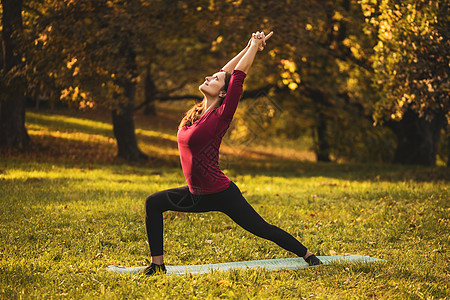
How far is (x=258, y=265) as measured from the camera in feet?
19.1

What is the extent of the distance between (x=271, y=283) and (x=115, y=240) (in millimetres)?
2695

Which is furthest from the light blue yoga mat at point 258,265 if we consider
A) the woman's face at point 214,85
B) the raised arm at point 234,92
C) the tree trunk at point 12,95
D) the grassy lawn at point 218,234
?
the tree trunk at point 12,95

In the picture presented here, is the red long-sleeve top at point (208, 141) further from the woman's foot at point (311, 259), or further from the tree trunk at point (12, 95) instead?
the tree trunk at point (12, 95)

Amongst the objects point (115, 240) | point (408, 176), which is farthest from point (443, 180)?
point (115, 240)

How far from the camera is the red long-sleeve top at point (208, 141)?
4.65 metres

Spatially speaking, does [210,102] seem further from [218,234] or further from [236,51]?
[236,51]

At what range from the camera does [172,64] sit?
20328 mm

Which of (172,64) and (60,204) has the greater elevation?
(172,64)

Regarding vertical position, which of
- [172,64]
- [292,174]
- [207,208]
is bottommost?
[292,174]

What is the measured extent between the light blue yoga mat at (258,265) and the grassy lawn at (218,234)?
22cm

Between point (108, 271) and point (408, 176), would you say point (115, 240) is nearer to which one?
point (108, 271)

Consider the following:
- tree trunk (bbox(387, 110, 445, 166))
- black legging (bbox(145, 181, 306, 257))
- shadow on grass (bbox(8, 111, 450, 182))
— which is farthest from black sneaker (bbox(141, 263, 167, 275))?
tree trunk (bbox(387, 110, 445, 166))

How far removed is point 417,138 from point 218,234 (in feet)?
46.4

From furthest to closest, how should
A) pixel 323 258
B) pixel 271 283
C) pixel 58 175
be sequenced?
pixel 58 175
pixel 323 258
pixel 271 283
